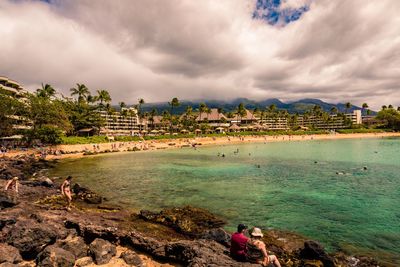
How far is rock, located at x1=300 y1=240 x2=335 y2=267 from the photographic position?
1026 centimetres

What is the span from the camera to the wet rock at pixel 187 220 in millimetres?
13815

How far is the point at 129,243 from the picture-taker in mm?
11453

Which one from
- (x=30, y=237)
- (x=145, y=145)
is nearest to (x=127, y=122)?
(x=145, y=145)

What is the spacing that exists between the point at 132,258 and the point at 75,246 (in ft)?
7.84

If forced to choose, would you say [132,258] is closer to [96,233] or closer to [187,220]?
[96,233]

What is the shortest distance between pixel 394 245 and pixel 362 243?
4.61ft

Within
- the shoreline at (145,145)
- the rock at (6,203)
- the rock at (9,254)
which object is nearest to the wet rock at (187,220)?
the rock at (9,254)

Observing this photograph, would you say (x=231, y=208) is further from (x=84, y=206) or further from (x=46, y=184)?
(x=46, y=184)

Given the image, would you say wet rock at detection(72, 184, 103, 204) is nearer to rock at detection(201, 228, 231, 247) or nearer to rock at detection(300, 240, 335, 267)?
rock at detection(201, 228, 231, 247)

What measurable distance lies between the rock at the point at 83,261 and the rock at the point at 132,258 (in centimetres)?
118

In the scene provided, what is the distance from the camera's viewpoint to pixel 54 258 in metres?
9.07

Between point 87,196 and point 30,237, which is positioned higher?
point 30,237

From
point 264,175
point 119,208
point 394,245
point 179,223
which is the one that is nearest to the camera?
point 394,245

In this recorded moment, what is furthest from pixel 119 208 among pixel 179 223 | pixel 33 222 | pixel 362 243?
pixel 362 243
